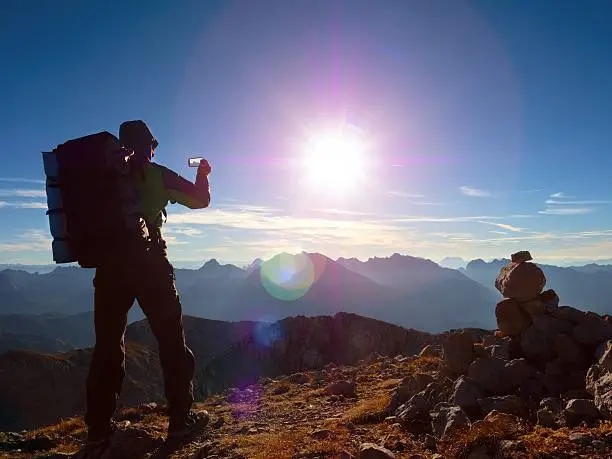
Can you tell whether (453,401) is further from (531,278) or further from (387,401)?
(531,278)

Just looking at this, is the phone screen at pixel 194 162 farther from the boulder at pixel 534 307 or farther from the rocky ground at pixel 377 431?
the boulder at pixel 534 307

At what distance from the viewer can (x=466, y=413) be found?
23.5 feet

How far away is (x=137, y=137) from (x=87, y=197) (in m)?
1.42

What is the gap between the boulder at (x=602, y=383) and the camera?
5633mm

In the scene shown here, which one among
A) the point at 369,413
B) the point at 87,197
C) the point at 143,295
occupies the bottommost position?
the point at 369,413

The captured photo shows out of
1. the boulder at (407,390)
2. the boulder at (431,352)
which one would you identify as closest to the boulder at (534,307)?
the boulder at (407,390)

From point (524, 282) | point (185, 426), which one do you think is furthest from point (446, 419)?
point (185, 426)

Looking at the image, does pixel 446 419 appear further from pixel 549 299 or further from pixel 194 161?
pixel 194 161

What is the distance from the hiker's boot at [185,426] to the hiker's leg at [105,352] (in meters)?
1.04

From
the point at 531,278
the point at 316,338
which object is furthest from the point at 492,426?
the point at 316,338

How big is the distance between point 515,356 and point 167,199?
760cm

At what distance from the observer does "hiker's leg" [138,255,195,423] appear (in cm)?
701

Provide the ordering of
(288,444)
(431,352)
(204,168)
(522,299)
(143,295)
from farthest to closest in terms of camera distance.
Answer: (431,352) < (522,299) < (204,168) < (288,444) < (143,295)

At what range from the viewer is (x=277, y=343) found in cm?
8406
